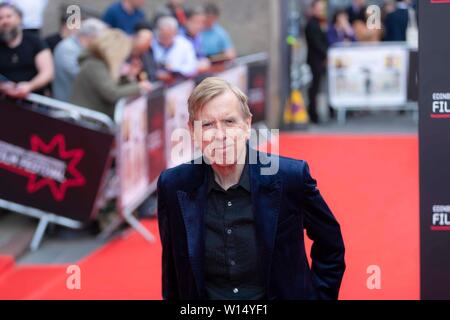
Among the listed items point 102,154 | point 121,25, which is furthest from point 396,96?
point 102,154

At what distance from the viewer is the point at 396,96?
59.3 ft

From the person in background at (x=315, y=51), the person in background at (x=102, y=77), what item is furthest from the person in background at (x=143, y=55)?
the person in background at (x=315, y=51)

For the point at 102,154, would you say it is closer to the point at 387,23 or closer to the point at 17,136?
the point at 17,136

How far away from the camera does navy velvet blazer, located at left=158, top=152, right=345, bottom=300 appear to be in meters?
3.34

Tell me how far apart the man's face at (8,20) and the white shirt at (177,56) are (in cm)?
314

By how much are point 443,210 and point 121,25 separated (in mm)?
8188

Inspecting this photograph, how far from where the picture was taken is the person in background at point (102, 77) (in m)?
9.11

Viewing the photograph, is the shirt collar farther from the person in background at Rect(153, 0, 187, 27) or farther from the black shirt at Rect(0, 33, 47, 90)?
the person in background at Rect(153, 0, 187, 27)

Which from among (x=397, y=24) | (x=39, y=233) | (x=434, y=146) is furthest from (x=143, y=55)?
(x=397, y=24)

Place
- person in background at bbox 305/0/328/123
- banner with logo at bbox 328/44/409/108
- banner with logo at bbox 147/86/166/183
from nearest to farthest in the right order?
banner with logo at bbox 147/86/166/183
person in background at bbox 305/0/328/123
banner with logo at bbox 328/44/409/108

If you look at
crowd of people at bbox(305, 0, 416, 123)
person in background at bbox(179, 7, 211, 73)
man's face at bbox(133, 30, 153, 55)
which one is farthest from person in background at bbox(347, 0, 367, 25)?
man's face at bbox(133, 30, 153, 55)

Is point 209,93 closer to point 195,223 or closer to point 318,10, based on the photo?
point 195,223

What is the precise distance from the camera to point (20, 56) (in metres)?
9.22

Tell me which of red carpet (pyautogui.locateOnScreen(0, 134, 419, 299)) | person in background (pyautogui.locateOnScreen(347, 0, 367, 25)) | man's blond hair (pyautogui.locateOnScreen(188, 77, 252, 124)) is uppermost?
person in background (pyautogui.locateOnScreen(347, 0, 367, 25))
